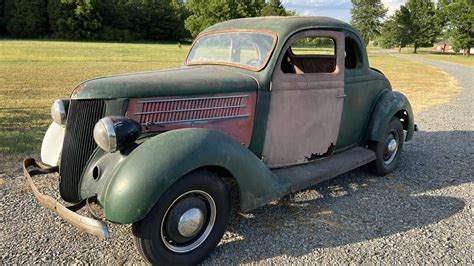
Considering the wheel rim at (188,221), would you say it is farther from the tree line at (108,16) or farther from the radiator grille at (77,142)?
the tree line at (108,16)

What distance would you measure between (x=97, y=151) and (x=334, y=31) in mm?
2873

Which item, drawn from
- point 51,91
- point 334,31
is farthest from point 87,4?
point 334,31

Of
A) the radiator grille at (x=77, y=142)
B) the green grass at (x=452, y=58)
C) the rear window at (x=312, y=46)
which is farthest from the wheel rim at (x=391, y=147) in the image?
the green grass at (x=452, y=58)

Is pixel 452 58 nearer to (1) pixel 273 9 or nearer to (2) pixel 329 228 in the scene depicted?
(1) pixel 273 9

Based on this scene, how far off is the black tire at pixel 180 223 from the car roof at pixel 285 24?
1.81m

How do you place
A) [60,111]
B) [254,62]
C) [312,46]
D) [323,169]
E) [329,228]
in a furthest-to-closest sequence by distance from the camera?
[312,46]
[323,169]
[254,62]
[329,228]
[60,111]

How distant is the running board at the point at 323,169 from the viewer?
372 centimetres

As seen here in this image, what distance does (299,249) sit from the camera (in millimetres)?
3221

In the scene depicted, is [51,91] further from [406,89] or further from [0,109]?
[406,89]

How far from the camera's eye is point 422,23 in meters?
57.9

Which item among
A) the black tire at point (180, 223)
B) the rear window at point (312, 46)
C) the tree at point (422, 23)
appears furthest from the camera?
the tree at point (422, 23)

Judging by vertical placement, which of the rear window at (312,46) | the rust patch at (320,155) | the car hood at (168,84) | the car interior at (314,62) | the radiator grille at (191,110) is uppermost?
the rear window at (312,46)

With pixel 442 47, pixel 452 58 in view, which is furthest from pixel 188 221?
pixel 442 47

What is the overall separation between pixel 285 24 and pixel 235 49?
1.91 ft
